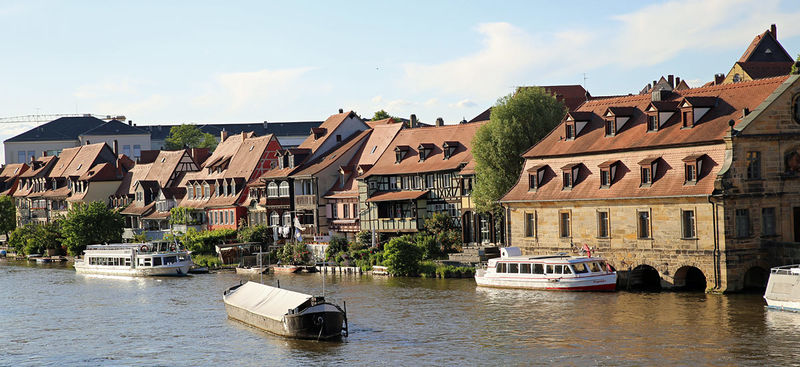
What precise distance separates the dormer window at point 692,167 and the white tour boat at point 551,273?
6.82 meters

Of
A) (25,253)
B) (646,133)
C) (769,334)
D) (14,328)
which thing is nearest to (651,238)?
(646,133)

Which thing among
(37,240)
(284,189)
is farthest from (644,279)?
(37,240)

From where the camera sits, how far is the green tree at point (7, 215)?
5364 inches

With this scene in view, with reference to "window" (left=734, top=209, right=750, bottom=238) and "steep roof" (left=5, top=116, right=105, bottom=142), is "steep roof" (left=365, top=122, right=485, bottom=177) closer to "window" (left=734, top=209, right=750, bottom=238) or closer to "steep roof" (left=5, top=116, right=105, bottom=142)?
"window" (left=734, top=209, right=750, bottom=238)

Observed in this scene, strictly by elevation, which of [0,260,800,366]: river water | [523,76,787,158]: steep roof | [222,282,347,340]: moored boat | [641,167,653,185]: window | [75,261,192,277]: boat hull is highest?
[523,76,787,158]: steep roof

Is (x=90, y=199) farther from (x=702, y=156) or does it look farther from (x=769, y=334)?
(x=769, y=334)

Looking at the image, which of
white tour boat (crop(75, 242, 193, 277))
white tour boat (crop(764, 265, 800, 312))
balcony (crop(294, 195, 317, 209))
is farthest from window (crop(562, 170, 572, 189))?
white tour boat (crop(75, 242, 193, 277))

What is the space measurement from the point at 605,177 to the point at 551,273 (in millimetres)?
6778

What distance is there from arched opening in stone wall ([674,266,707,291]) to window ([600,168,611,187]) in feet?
22.7

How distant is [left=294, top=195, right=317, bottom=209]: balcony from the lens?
92.6 m

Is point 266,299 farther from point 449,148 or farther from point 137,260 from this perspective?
point 137,260

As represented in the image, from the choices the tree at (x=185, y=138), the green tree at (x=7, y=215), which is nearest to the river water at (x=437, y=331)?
the green tree at (x=7, y=215)

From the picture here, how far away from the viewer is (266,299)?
50.0 metres

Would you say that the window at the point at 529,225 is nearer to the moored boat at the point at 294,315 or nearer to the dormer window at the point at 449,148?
the dormer window at the point at 449,148
